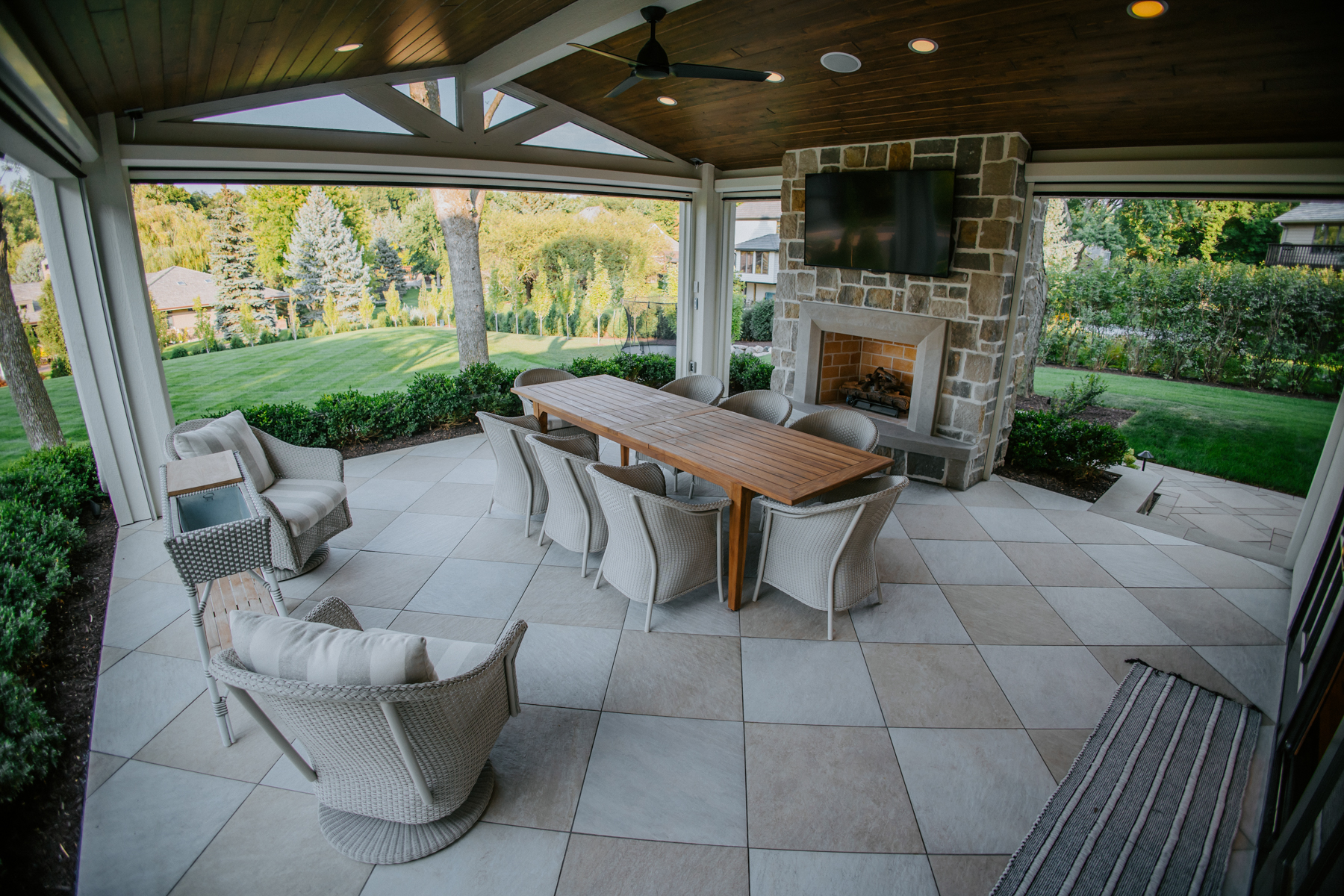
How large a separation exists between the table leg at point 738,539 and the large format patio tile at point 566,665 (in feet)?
2.17

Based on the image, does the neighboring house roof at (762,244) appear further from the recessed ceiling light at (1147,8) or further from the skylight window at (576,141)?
the recessed ceiling light at (1147,8)

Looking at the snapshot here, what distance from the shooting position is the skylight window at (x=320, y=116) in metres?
4.38

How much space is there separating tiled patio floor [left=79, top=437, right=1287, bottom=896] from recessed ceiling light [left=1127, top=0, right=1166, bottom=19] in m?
2.86

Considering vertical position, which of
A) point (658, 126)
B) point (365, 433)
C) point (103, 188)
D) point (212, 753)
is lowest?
point (212, 753)

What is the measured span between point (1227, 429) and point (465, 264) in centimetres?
880

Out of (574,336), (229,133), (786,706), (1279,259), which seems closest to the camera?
(786,706)

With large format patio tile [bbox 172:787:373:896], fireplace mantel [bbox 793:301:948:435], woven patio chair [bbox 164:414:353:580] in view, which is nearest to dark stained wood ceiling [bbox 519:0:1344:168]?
fireplace mantel [bbox 793:301:948:435]

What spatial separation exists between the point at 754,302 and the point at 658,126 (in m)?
4.15

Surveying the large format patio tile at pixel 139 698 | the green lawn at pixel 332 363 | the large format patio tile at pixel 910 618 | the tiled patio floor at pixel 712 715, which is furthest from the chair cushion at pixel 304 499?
the green lawn at pixel 332 363

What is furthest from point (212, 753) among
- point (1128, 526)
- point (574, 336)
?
point (574, 336)

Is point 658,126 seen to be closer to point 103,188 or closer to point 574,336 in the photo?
point 103,188

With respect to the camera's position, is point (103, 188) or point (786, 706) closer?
point (786, 706)

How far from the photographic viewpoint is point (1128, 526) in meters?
4.59

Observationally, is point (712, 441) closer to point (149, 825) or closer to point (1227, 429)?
point (149, 825)
